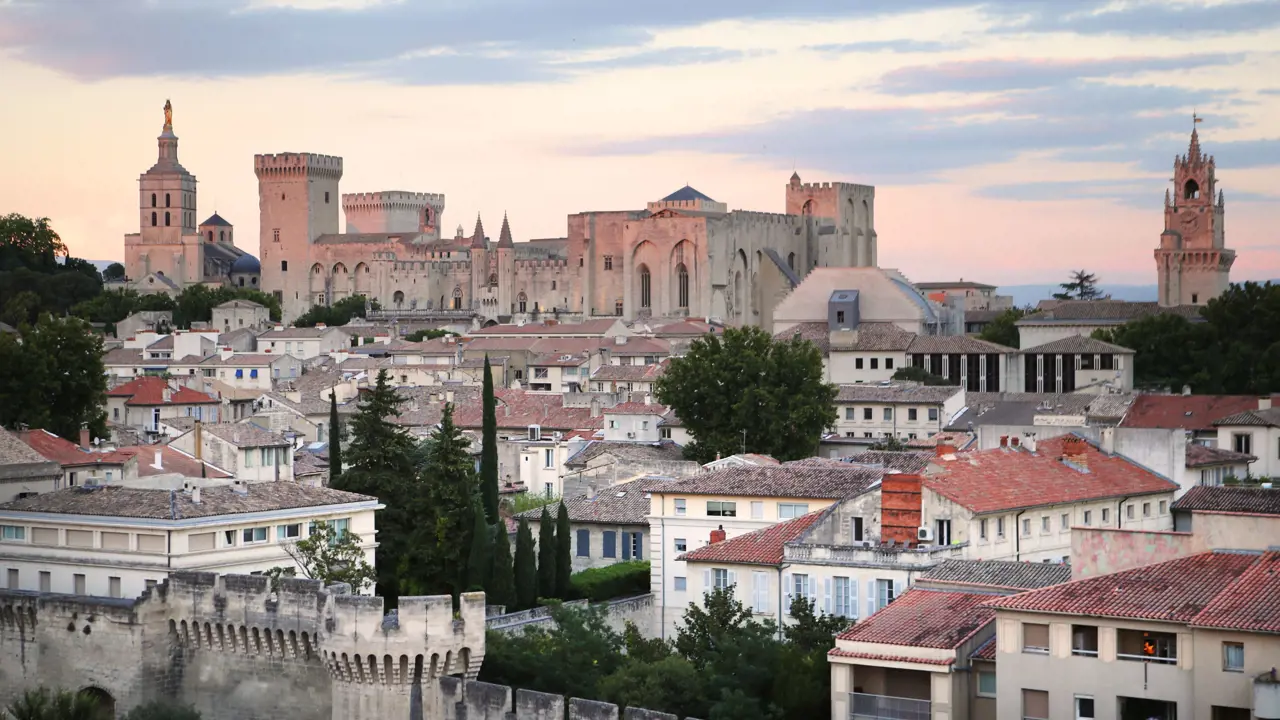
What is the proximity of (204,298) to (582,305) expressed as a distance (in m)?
27.8

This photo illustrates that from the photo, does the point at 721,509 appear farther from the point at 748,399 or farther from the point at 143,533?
the point at 748,399

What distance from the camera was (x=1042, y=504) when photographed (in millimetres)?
42688

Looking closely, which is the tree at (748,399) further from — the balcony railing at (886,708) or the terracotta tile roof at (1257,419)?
the balcony railing at (886,708)

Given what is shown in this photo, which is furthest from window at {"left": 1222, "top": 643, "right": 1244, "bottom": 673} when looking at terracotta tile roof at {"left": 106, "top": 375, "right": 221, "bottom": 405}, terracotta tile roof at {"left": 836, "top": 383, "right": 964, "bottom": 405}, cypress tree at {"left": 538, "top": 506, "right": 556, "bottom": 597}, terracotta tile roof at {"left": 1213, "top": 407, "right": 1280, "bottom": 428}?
terracotta tile roof at {"left": 106, "top": 375, "right": 221, "bottom": 405}

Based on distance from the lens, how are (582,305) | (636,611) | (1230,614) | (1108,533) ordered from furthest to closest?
(582,305)
(636,611)
(1108,533)
(1230,614)

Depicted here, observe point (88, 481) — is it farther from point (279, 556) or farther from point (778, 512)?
point (778, 512)

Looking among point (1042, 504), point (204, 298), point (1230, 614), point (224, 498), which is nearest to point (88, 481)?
point (224, 498)

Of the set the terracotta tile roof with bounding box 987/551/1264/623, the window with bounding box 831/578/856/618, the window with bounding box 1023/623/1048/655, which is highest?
the terracotta tile roof with bounding box 987/551/1264/623

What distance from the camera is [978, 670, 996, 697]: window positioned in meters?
31.0

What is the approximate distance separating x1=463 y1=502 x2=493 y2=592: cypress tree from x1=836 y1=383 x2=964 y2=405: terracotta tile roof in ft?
106

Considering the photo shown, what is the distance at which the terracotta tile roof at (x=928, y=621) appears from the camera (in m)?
31.6

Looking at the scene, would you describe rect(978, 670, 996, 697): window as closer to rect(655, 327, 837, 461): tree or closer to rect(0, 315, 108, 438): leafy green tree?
rect(655, 327, 837, 461): tree

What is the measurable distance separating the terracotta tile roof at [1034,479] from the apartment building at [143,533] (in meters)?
12.3

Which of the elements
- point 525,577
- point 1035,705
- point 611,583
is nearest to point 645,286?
point 611,583
